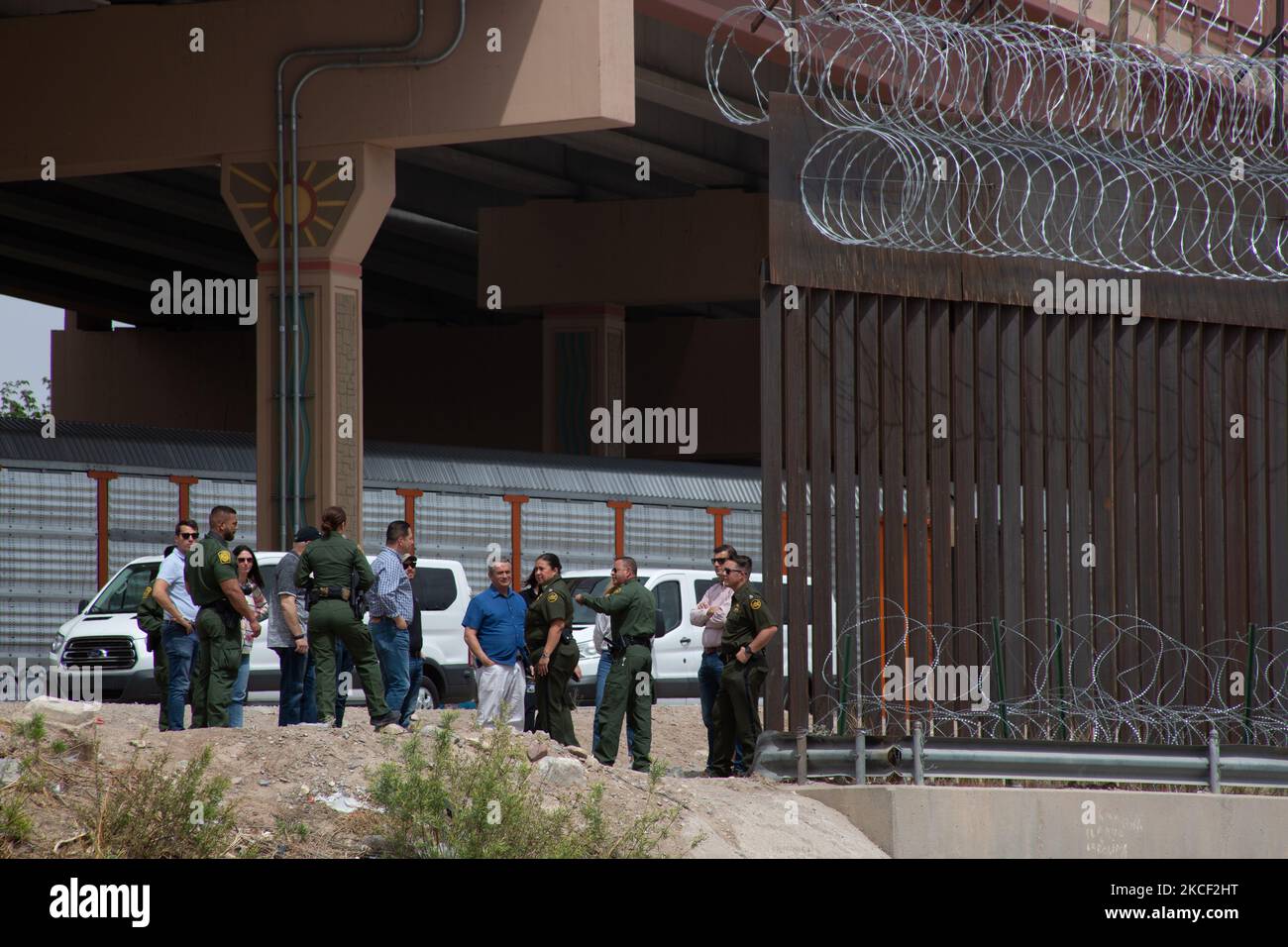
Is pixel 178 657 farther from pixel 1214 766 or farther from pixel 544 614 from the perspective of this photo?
pixel 1214 766

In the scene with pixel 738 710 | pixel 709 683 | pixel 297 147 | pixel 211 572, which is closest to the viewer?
pixel 211 572

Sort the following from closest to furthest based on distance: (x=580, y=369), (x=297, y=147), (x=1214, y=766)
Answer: (x=1214, y=766)
(x=297, y=147)
(x=580, y=369)

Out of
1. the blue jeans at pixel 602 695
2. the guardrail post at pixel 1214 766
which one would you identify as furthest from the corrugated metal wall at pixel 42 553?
the guardrail post at pixel 1214 766

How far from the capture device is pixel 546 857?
9680mm

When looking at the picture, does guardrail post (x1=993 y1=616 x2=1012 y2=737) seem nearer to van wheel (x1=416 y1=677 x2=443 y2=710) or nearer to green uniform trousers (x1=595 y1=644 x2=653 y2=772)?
green uniform trousers (x1=595 y1=644 x2=653 y2=772)

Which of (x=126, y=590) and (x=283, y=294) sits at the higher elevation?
(x=283, y=294)

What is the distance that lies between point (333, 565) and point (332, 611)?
319 millimetres

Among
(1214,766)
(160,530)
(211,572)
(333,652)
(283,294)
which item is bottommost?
(1214,766)

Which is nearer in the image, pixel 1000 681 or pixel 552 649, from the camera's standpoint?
pixel 1000 681

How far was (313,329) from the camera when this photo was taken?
21375mm

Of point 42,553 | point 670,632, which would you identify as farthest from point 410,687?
point 42,553

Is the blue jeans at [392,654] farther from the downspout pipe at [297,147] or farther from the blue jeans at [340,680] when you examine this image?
the downspout pipe at [297,147]

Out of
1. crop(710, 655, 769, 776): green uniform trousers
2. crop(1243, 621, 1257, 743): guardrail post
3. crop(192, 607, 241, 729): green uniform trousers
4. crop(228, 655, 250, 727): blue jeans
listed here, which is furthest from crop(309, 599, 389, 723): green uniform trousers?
crop(1243, 621, 1257, 743): guardrail post

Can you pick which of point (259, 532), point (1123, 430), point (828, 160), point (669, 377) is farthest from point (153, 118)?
point (669, 377)
